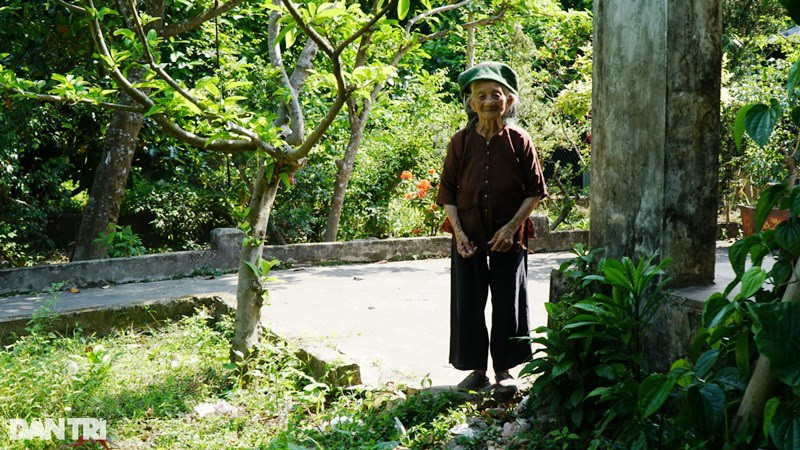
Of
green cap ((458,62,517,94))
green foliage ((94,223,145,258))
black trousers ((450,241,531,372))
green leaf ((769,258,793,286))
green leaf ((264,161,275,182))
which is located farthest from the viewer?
green foliage ((94,223,145,258))

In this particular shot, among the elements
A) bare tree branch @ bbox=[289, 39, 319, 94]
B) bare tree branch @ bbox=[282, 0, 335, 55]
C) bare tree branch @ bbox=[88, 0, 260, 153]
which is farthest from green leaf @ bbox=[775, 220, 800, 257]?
bare tree branch @ bbox=[289, 39, 319, 94]

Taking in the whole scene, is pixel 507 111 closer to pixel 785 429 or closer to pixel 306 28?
pixel 306 28

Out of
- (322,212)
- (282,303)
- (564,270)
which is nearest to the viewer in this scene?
(564,270)

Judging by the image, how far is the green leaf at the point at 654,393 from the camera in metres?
2.92

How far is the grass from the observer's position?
4.36 metres

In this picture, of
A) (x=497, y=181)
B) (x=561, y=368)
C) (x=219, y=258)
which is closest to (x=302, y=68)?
(x=497, y=181)

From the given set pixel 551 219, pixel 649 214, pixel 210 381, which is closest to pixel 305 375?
pixel 210 381

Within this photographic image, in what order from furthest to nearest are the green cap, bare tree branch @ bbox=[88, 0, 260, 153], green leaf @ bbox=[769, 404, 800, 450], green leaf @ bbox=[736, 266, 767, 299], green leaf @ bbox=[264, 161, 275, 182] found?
green leaf @ bbox=[264, 161, 275, 182] → bare tree branch @ bbox=[88, 0, 260, 153] → the green cap → green leaf @ bbox=[736, 266, 767, 299] → green leaf @ bbox=[769, 404, 800, 450]

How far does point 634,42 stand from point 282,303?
4.94 meters

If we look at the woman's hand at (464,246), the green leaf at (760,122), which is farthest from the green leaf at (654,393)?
the woman's hand at (464,246)

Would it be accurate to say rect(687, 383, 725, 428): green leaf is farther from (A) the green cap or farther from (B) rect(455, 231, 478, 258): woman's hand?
(A) the green cap

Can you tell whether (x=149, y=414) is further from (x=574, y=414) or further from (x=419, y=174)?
(x=419, y=174)

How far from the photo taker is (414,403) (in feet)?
15.0

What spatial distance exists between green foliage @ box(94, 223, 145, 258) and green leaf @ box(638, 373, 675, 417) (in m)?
7.69
